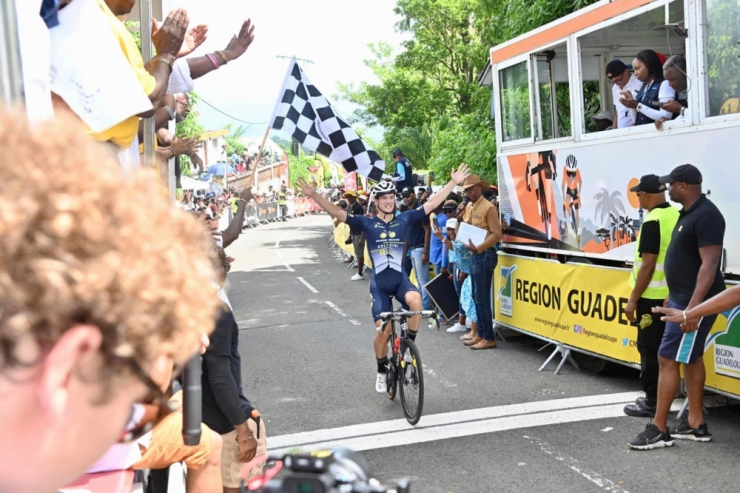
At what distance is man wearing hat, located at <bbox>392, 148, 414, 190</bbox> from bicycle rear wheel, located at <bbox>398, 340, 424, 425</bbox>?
8806mm

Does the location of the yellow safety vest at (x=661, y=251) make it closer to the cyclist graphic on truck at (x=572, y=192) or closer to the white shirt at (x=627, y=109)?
the white shirt at (x=627, y=109)

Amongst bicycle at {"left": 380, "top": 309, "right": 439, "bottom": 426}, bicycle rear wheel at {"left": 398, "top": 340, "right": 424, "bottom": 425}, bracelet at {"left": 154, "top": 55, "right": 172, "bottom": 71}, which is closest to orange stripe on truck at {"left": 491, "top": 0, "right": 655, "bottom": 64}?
bicycle at {"left": 380, "top": 309, "right": 439, "bottom": 426}

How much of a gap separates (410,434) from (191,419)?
459 cm

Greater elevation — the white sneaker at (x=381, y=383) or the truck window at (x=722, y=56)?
the truck window at (x=722, y=56)

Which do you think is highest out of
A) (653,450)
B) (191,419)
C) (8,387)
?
(8,387)

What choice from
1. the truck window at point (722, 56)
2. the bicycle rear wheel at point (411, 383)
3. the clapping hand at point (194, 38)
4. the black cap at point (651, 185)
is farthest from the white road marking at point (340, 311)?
the clapping hand at point (194, 38)

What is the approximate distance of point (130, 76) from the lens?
2521mm

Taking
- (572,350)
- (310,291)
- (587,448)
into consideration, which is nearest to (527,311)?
(572,350)

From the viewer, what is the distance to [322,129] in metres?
8.43

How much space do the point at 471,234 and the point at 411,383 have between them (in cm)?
342

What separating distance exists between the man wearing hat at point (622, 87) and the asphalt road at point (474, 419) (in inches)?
109

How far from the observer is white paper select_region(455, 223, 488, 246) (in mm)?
9719

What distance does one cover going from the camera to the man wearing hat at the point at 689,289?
571 cm

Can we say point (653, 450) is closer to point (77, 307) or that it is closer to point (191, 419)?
point (191, 419)
